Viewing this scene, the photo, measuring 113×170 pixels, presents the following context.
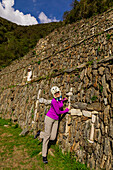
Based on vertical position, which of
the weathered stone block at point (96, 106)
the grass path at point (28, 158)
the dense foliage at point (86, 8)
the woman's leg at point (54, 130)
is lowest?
the grass path at point (28, 158)

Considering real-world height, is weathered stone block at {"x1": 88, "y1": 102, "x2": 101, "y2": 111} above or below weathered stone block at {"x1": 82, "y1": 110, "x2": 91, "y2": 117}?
above

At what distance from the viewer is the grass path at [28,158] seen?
10.4ft

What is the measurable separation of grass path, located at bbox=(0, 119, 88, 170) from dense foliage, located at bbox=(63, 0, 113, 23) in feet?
45.9

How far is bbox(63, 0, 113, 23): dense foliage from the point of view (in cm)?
1213

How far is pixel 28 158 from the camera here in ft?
11.9

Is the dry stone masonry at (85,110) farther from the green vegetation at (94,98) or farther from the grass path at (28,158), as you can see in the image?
the grass path at (28,158)

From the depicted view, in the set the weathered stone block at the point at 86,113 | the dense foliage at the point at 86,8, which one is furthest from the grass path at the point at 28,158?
the dense foliage at the point at 86,8

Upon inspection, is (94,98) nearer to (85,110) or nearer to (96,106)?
→ (96,106)

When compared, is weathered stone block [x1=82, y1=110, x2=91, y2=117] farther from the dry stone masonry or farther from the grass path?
the grass path

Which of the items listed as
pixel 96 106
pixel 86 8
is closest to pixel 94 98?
pixel 96 106

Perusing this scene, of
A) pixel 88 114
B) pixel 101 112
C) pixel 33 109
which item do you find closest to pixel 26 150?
pixel 33 109

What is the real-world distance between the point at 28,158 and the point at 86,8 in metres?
18.4

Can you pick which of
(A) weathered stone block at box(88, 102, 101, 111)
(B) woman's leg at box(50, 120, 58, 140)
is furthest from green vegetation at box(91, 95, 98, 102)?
(B) woman's leg at box(50, 120, 58, 140)

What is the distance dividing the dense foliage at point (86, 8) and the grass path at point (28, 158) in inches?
551
